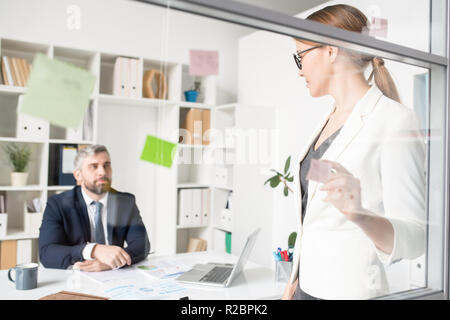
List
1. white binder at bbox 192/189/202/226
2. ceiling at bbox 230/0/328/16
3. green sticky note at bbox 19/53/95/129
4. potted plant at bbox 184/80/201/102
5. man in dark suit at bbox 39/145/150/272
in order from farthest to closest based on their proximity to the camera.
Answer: white binder at bbox 192/189/202/226 < potted plant at bbox 184/80/201/102 < ceiling at bbox 230/0/328/16 < man in dark suit at bbox 39/145/150/272 < green sticky note at bbox 19/53/95/129

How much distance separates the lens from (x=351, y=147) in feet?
3.50

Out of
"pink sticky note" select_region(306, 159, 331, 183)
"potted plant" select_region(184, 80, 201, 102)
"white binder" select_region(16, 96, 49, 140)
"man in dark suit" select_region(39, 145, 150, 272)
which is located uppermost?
"potted plant" select_region(184, 80, 201, 102)

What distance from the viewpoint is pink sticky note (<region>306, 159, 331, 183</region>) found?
1.05 metres

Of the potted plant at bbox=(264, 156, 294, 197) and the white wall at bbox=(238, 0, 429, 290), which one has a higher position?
the white wall at bbox=(238, 0, 429, 290)

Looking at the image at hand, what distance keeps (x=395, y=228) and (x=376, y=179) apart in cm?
17

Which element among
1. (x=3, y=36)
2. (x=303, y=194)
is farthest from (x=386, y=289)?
(x=3, y=36)

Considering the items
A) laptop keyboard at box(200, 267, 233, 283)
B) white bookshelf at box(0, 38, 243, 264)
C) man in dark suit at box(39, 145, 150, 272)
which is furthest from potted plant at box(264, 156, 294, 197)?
man in dark suit at box(39, 145, 150, 272)

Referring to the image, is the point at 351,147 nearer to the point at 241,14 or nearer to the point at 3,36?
the point at 241,14

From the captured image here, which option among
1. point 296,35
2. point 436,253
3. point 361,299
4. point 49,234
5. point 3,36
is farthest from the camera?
point 436,253

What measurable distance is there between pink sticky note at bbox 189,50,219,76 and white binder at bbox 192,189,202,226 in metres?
0.34

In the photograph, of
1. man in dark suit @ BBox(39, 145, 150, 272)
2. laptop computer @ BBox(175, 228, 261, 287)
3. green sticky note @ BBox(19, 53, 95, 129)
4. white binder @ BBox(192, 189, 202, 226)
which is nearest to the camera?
green sticky note @ BBox(19, 53, 95, 129)

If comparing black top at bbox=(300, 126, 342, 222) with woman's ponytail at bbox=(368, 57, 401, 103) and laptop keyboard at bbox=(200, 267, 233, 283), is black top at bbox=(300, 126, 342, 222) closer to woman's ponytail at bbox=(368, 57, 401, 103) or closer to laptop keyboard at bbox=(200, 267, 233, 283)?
woman's ponytail at bbox=(368, 57, 401, 103)

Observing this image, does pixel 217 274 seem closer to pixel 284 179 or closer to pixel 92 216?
pixel 284 179

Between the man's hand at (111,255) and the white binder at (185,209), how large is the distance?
20 cm
